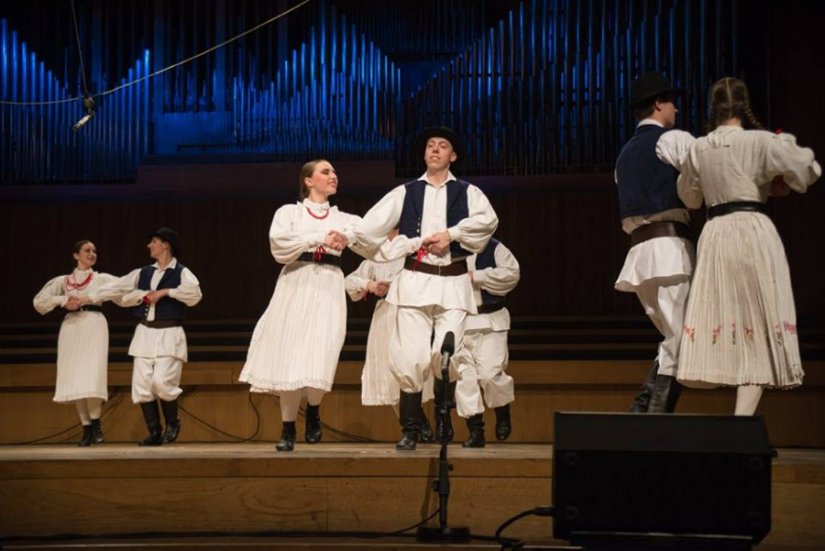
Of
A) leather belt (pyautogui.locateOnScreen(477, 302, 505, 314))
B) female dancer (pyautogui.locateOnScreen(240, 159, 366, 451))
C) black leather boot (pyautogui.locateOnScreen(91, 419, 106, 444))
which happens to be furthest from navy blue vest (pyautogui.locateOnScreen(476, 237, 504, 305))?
black leather boot (pyautogui.locateOnScreen(91, 419, 106, 444))

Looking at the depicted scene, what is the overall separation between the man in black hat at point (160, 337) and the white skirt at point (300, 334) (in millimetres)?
1720

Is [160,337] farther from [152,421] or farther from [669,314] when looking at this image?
[669,314]

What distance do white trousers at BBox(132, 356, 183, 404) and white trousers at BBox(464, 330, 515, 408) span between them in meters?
2.25

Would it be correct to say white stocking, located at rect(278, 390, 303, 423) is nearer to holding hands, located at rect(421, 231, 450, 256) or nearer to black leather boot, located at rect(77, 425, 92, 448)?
holding hands, located at rect(421, 231, 450, 256)

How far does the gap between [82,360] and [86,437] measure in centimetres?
58

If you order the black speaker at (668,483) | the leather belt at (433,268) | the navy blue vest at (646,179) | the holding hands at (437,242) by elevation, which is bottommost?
the black speaker at (668,483)

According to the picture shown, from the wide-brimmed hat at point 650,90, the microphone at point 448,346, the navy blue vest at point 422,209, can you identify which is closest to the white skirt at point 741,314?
the wide-brimmed hat at point 650,90

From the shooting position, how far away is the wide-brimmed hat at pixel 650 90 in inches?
211

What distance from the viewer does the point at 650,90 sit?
536 cm

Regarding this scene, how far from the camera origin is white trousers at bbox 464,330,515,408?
7.28 metres

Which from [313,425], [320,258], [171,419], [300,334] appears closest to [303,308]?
[300,334]

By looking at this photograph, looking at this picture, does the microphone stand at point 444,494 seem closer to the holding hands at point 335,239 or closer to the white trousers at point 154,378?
the holding hands at point 335,239

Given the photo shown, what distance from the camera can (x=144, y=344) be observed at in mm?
8039

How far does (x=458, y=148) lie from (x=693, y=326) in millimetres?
1890
